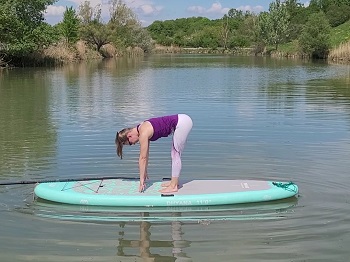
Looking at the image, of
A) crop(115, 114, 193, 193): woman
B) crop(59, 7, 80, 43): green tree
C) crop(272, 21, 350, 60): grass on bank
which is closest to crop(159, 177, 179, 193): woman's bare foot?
crop(115, 114, 193, 193): woman

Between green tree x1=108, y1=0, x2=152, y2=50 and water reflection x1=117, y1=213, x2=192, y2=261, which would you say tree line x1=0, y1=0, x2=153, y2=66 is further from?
water reflection x1=117, y1=213, x2=192, y2=261

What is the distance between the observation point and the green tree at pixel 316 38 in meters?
63.2

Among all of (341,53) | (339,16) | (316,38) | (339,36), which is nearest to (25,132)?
(341,53)

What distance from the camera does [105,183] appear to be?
792 cm

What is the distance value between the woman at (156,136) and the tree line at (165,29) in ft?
108

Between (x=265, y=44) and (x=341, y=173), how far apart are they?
251ft

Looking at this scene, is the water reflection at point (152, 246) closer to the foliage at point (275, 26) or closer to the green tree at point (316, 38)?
the green tree at point (316, 38)

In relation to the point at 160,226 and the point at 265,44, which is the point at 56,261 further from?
the point at 265,44

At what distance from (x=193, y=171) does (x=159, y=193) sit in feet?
7.06

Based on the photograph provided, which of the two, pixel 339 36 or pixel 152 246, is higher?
pixel 339 36

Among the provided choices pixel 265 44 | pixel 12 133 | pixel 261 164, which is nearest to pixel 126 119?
pixel 12 133

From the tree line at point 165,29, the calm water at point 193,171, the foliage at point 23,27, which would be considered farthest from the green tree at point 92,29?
the calm water at point 193,171

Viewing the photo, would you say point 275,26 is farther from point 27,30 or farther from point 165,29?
point 165,29

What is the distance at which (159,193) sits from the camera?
7328 millimetres
